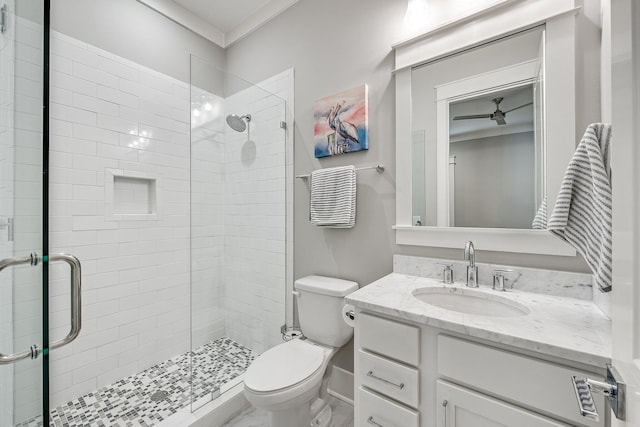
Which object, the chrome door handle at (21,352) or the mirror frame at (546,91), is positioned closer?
the chrome door handle at (21,352)

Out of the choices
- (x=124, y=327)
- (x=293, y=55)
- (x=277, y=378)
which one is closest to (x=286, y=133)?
(x=293, y=55)

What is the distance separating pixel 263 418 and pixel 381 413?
89 cm

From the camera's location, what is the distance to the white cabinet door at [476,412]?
31.0 inches

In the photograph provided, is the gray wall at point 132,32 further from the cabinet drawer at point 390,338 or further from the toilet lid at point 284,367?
the cabinet drawer at point 390,338

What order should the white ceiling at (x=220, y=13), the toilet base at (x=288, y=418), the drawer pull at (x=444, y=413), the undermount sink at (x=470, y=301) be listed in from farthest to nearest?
the white ceiling at (x=220, y=13) < the toilet base at (x=288, y=418) < the undermount sink at (x=470, y=301) < the drawer pull at (x=444, y=413)

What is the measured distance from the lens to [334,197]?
5.68 feet

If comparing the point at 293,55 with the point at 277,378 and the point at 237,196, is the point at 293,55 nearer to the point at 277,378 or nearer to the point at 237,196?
the point at 237,196

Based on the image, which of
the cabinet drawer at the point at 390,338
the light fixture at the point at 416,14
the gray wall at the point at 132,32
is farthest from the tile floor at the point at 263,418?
the gray wall at the point at 132,32

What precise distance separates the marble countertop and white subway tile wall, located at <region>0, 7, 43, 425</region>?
985mm

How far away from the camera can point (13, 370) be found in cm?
77

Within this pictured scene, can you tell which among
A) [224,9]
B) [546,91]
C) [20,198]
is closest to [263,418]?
[20,198]

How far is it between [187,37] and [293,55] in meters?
0.98

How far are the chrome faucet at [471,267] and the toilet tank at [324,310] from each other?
63cm

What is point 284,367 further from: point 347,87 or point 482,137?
point 347,87
